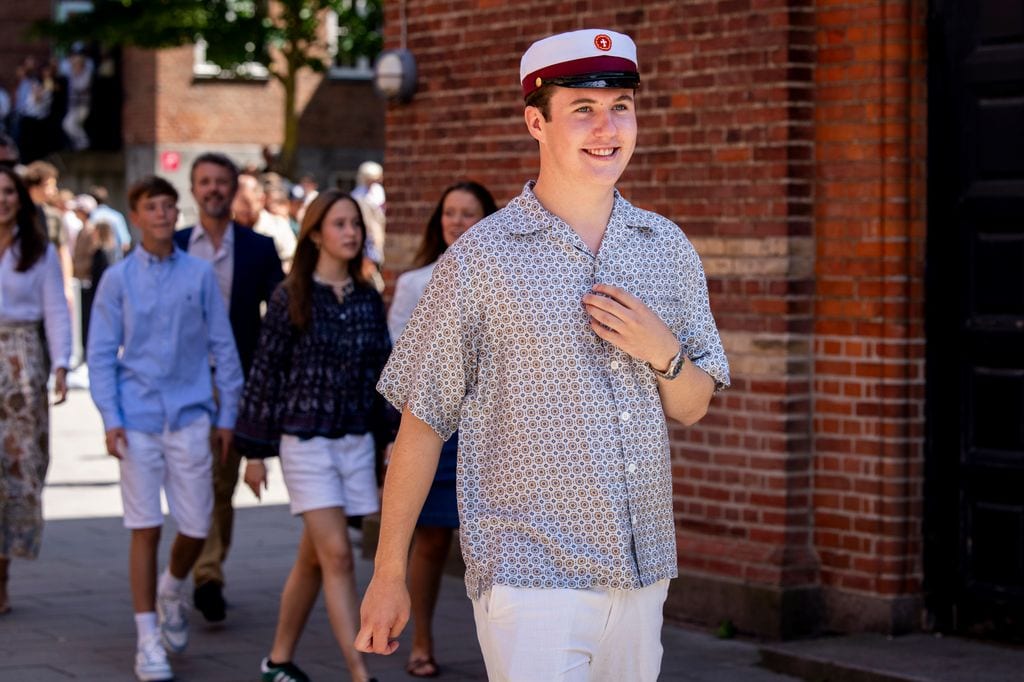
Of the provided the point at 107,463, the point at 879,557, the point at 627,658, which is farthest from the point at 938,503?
the point at 107,463

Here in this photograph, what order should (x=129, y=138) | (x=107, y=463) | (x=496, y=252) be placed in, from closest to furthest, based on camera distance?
(x=496, y=252) < (x=107, y=463) < (x=129, y=138)

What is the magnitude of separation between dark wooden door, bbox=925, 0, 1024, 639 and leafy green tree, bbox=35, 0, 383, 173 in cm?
2658

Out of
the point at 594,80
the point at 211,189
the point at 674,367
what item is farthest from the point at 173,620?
the point at 594,80

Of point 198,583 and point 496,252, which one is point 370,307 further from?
point 496,252

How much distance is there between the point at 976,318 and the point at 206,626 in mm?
3725

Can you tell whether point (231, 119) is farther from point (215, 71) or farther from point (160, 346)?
point (160, 346)

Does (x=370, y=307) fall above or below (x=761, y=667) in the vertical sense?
above

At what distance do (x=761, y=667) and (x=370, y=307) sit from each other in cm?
216

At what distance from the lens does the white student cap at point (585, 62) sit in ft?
13.3

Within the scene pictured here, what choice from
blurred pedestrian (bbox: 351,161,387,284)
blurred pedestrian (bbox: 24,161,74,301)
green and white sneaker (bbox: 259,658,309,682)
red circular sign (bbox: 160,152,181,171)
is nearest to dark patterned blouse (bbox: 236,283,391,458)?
green and white sneaker (bbox: 259,658,309,682)

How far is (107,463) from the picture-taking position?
14891 millimetres

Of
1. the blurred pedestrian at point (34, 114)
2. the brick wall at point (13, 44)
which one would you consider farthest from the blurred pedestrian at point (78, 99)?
the brick wall at point (13, 44)

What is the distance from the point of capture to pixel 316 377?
7176mm

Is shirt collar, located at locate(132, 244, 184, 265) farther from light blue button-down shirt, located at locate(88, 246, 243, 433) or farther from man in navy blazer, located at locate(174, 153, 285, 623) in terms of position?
man in navy blazer, located at locate(174, 153, 285, 623)
